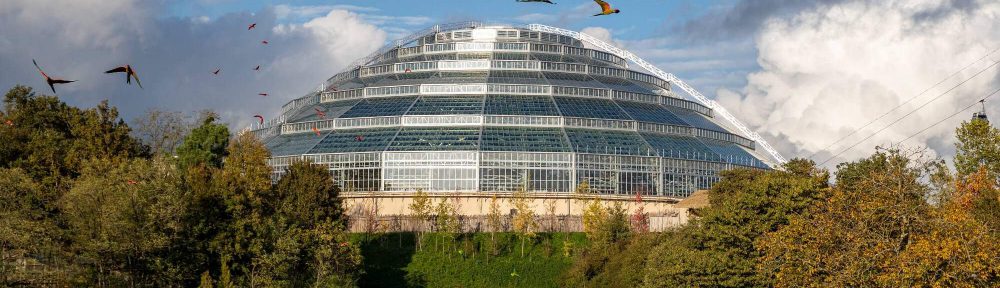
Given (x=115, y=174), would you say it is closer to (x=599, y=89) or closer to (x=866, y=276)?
(x=866, y=276)

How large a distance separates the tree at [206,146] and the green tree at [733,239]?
39.3 metres

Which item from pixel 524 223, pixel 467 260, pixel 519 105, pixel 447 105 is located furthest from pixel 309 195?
pixel 519 105

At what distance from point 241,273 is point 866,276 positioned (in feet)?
138

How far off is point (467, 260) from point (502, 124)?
2861 centimetres

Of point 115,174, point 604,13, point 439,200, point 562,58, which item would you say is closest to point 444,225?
point 439,200

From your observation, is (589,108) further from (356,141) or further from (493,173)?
(356,141)

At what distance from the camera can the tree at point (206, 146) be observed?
369 ft

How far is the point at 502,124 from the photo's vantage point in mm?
136125

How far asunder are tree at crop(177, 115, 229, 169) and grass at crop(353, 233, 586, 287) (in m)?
12.7

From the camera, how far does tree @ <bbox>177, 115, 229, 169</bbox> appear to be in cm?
11250

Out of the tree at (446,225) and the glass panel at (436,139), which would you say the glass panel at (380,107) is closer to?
the glass panel at (436,139)

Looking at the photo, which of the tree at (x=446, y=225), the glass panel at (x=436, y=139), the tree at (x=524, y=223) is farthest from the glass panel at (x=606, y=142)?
the tree at (x=446, y=225)

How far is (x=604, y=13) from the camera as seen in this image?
1816 inches

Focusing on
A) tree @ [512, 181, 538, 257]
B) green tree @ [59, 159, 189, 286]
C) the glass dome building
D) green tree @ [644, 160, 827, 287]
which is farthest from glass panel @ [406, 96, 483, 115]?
green tree @ [59, 159, 189, 286]
